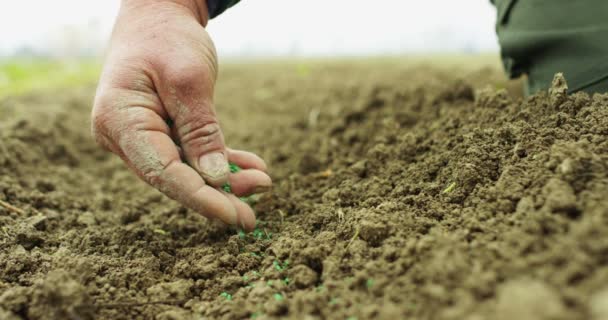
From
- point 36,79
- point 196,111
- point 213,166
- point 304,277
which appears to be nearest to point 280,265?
point 304,277

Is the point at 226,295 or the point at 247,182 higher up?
the point at 247,182

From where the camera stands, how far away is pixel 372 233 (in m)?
1.23

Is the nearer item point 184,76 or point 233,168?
point 184,76

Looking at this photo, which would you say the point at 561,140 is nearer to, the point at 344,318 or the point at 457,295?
the point at 457,295

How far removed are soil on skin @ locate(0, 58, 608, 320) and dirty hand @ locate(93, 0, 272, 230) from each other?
8.1 inches

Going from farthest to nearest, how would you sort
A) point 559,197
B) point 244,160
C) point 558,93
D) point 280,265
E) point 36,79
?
point 36,79 → point 244,160 → point 558,93 → point 280,265 → point 559,197

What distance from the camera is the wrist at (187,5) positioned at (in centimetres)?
164

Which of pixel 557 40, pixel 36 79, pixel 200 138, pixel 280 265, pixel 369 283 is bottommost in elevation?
pixel 36 79

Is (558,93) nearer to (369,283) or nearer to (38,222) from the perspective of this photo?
(369,283)

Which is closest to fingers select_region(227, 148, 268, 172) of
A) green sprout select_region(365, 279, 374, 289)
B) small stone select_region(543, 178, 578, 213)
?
green sprout select_region(365, 279, 374, 289)

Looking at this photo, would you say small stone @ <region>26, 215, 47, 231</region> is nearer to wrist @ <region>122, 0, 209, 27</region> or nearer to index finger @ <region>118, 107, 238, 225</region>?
index finger @ <region>118, 107, 238, 225</region>

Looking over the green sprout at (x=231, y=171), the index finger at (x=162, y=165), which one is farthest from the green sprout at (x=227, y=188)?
the index finger at (x=162, y=165)

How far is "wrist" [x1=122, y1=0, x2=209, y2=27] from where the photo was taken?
164 cm

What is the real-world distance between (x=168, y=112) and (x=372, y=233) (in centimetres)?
77
